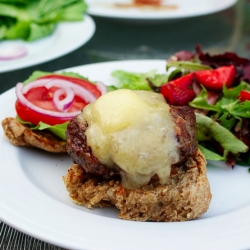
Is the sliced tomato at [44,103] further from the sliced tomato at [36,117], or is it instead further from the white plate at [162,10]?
the white plate at [162,10]

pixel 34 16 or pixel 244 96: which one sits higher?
pixel 244 96

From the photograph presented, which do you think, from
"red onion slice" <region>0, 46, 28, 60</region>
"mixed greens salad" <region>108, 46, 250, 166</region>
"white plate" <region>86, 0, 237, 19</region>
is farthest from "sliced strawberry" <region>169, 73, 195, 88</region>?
"white plate" <region>86, 0, 237, 19</region>

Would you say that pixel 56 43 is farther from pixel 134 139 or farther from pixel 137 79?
pixel 134 139

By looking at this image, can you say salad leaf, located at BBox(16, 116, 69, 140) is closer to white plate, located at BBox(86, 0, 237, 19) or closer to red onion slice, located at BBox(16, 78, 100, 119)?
red onion slice, located at BBox(16, 78, 100, 119)

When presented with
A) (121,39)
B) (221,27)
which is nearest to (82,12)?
(121,39)

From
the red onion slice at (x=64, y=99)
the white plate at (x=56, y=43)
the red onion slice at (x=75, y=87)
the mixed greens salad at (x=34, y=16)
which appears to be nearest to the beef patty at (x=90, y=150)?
the red onion slice at (x=64, y=99)

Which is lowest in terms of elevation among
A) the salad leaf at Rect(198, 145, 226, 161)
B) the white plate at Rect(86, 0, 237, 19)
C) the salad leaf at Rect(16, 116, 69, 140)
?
the white plate at Rect(86, 0, 237, 19)

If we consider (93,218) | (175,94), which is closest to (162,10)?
(175,94)
